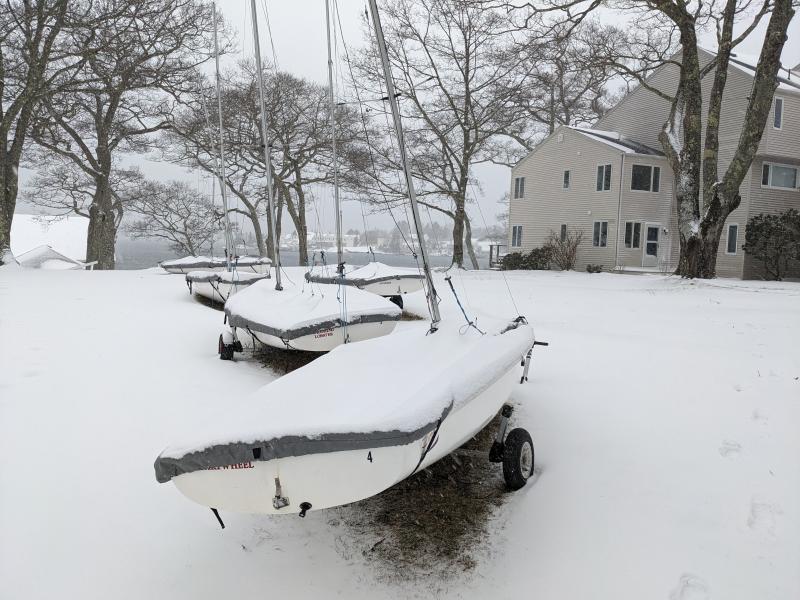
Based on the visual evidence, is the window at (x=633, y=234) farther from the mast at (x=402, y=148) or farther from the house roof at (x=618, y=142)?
the mast at (x=402, y=148)

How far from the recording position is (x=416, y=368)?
Result: 12.4 feet

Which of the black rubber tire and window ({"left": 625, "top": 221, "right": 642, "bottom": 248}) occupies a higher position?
window ({"left": 625, "top": 221, "right": 642, "bottom": 248})

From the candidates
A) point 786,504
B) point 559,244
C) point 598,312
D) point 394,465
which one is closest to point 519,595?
point 394,465

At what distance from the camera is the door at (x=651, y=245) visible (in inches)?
930

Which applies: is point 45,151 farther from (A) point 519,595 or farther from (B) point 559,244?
(A) point 519,595

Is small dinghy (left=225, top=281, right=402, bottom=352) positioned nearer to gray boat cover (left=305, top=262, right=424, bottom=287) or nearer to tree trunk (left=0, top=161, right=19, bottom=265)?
gray boat cover (left=305, top=262, right=424, bottom=287)

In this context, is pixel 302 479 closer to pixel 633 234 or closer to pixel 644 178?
pixel 633 234

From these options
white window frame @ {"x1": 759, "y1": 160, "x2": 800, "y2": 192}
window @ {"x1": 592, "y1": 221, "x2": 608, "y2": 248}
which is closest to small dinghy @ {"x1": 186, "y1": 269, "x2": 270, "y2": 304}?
window @ {"x1": 592, "y1": 221, "x2": 608, "y2": 248}

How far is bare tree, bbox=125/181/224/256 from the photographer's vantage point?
1528 inches

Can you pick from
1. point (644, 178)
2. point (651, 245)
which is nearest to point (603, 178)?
point (644, 178)

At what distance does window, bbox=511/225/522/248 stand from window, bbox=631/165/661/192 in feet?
21.7

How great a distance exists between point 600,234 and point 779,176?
6.93 metres

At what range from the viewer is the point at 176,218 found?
41188 millimetres

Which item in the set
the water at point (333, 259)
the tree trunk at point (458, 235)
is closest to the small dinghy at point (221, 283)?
the water at point (333, 259)
